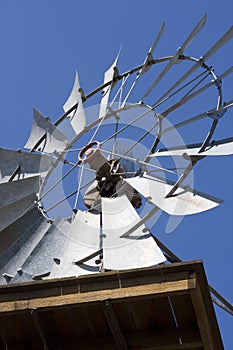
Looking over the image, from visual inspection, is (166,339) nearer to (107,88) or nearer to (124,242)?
(124,242)

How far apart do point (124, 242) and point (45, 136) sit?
2955 mm

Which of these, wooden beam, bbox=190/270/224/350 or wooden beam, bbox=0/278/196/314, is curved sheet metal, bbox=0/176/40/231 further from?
wooden beam, bbox=190/270/224/350

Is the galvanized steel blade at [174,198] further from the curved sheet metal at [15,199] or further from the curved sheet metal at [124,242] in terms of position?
the curved sheet metal at [15,199]

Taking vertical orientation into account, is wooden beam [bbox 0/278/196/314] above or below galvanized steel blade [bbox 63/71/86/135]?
below

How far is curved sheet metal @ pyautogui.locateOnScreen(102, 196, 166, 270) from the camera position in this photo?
25.1ft

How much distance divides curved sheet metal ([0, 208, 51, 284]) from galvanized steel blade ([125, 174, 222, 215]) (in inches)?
47.5

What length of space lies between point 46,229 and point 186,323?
2.24 m

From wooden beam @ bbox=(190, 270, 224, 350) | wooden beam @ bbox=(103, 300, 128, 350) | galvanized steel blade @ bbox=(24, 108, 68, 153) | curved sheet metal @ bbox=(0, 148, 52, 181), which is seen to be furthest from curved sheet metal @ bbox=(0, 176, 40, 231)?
wooden beam @ bbox=(190, 270, 224, 350)

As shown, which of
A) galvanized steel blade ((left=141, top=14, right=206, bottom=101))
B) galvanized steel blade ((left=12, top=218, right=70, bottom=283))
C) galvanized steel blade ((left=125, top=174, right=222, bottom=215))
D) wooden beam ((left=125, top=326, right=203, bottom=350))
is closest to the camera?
wooden beam ((left=125, top=326, right=203, bottom=350))

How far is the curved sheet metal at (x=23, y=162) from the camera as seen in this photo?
33.3ft

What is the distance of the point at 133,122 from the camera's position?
9875 millimetres

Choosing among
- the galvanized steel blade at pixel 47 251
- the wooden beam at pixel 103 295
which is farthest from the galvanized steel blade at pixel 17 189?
the wooden beam at pixel 103 295

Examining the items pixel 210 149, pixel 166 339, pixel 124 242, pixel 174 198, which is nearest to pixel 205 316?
pixel 166 339

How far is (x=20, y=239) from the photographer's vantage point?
9.27m
